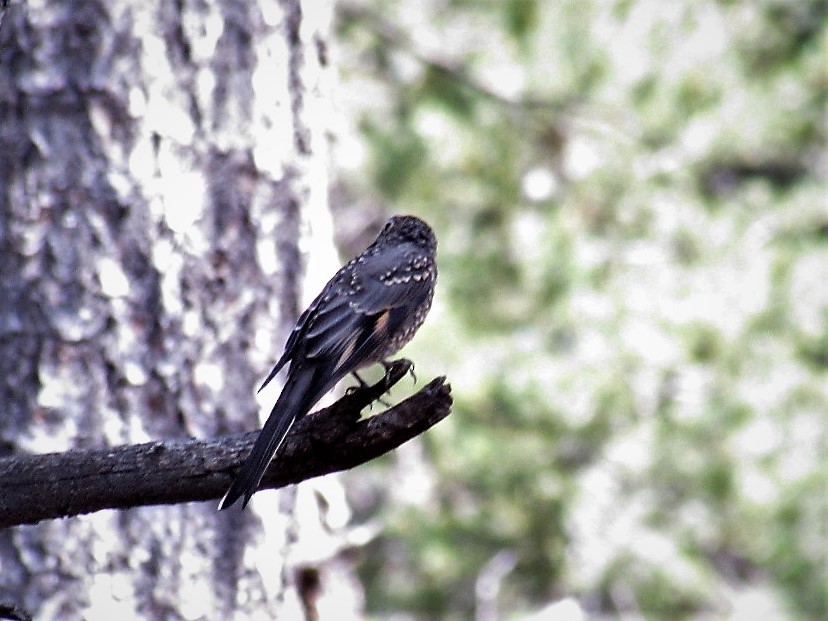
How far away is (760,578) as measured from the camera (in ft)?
33.9

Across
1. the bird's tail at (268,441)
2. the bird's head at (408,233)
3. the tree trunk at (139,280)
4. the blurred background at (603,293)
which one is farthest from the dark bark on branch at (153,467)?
the blurred background at (603,293)

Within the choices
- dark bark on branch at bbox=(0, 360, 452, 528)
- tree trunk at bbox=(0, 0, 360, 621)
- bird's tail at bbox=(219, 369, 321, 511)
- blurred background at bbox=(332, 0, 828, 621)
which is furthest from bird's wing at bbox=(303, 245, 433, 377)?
blurred background at bbox=(332, 0, 828, 621)

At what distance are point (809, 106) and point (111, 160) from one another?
5872 mm

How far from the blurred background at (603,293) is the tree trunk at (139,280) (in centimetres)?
323

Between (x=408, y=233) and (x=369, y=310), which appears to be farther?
(x=408, y=233)

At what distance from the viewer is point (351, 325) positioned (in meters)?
3.51

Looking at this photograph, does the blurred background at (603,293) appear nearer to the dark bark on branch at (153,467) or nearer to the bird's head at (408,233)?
the bird's head at (408,233)

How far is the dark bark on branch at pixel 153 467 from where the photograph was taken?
9.43ft

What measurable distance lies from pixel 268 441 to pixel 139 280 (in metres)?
1.33

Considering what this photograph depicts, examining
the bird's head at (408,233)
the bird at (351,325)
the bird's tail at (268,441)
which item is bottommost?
the bird's tail at (268,441)

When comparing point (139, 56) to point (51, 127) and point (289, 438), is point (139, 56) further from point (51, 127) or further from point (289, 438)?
point (289, 438)

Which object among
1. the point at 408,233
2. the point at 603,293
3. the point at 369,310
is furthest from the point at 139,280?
the point at 603,293

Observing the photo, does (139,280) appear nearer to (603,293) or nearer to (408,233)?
(408,233)

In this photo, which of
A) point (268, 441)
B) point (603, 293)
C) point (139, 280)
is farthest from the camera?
point (603, 293)
